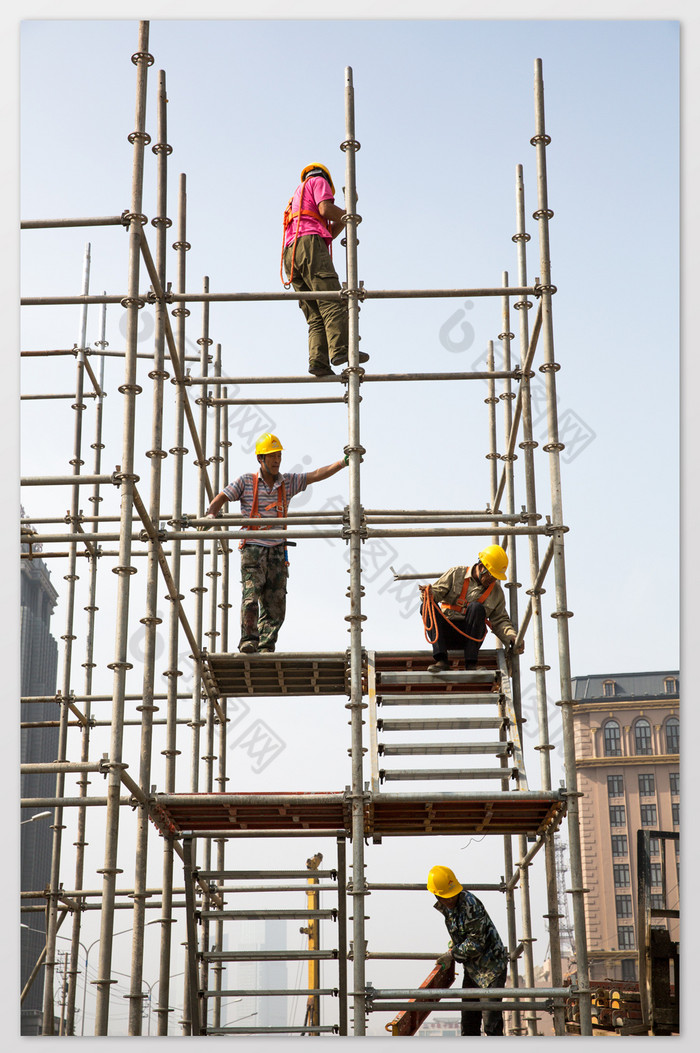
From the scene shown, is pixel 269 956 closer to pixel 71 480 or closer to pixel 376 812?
pixel 376 812

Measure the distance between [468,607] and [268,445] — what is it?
2428mm

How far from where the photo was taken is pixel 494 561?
36.6ft

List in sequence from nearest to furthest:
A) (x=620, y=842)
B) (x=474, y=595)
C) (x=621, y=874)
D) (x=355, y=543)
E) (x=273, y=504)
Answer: (x=355, y=543)
(x=474, y=595)
(x=273, y=504)
(x=621, y=874)
(x=620, y=842)

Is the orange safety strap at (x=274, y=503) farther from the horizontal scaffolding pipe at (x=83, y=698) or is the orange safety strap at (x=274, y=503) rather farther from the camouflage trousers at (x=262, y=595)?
the horizontal scaffolding pipe at (x=83, y=698)

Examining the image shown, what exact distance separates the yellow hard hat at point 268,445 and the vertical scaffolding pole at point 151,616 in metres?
1.81

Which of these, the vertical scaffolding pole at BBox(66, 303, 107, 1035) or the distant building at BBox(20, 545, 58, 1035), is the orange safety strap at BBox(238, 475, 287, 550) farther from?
the distant building at BBox(20, 545, 58, 1035)

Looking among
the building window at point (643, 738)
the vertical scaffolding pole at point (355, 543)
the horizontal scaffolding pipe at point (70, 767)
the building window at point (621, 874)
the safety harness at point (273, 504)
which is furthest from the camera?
the building window at point (643, 738)

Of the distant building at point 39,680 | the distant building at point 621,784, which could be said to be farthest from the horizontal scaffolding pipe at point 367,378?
the distant building at point 621,784

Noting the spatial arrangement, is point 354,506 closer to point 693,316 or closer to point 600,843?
point 693,316

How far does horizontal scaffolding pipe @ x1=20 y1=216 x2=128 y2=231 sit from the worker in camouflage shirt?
5.63 metres

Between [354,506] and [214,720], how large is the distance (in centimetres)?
507

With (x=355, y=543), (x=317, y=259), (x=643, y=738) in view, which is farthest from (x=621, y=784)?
(x=355, y=543)

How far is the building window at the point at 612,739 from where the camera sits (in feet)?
272

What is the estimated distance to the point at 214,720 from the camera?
45.1 ft
